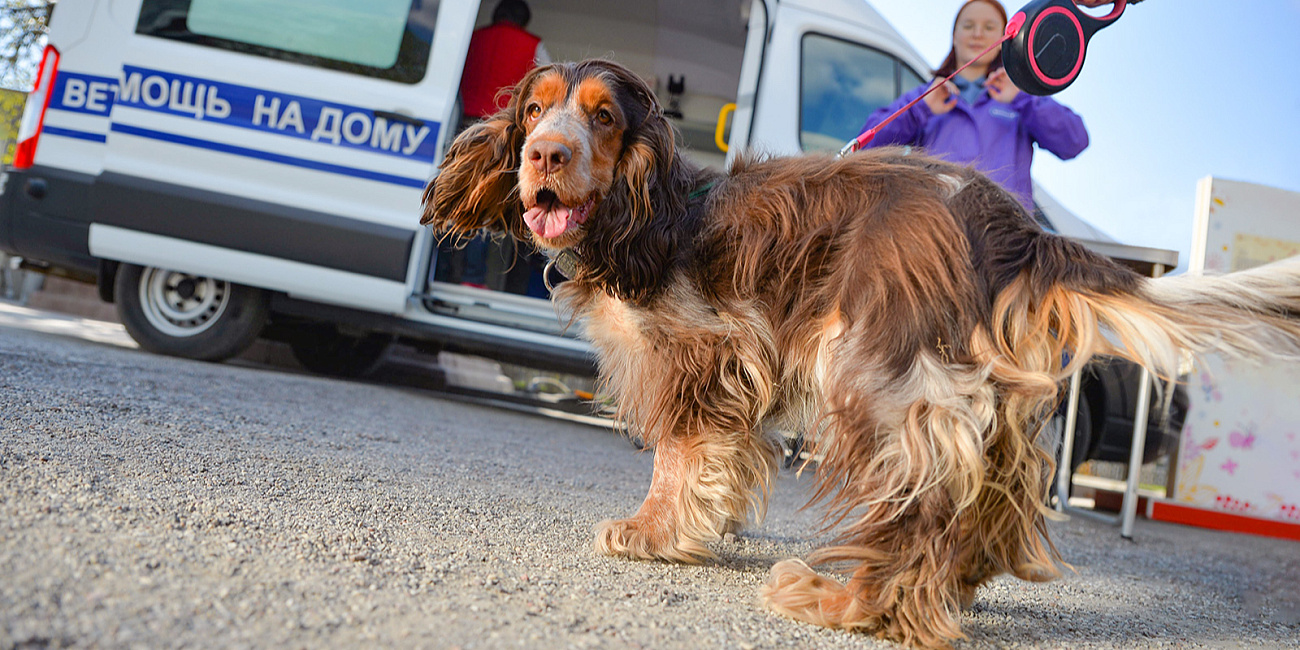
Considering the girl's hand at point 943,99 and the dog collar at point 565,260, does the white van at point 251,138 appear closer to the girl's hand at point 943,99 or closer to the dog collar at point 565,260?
the girl's hand at point 943,99

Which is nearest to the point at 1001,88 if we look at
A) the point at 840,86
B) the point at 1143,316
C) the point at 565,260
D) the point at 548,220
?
the point at 840,86

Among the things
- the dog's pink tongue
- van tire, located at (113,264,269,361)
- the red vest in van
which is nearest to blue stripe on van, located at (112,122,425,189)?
van tire, located at (113,264,269,361)

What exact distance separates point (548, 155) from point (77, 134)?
151 inches

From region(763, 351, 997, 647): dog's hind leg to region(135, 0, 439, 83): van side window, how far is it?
12.0 feet

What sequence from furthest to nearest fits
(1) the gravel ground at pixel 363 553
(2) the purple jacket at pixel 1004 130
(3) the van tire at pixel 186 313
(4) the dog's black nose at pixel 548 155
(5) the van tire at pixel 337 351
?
(5) the van tire at pixel 337 351, (3) the van tire at pixel 186 313, (2) the purple jacket at pixel 1004 130, (4) the dog's black nose at pixel 548 155, (1) the gravel ground at pixel 363 553

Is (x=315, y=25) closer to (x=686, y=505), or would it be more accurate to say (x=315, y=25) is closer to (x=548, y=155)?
(x=548, y=155)

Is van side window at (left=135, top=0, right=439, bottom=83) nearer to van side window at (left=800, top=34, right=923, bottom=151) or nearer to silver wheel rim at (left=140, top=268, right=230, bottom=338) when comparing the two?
silver wheel rim at (left=140, top=268, right=230, bottom=338)

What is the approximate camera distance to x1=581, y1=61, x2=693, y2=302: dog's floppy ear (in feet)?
7.03

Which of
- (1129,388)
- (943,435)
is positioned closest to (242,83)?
(943,435)

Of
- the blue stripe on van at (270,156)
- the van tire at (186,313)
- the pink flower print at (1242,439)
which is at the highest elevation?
the blue stripe on van at (270,156)

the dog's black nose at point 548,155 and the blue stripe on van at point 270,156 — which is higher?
the blue stripe on van at point 270,156

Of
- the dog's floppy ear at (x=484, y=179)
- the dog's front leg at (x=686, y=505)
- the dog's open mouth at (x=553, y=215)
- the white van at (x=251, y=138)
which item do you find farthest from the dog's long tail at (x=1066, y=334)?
the white van at (x=251, y=138)

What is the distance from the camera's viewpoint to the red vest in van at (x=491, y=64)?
511cm

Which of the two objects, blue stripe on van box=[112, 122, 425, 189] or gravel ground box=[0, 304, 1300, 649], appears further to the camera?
blue stripe on van box=[112, 122, 425, 189]
